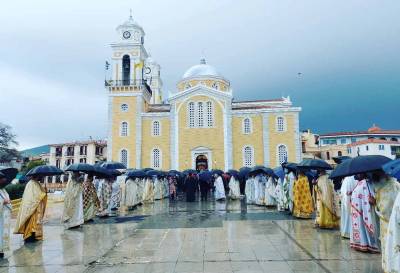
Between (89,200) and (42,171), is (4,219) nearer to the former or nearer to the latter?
(42,171)

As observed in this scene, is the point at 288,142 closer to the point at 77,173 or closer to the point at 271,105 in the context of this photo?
the point at 271,105

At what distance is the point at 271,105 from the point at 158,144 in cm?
1320

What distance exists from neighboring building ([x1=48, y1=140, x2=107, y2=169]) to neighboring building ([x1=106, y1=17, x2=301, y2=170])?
2250 centimetres

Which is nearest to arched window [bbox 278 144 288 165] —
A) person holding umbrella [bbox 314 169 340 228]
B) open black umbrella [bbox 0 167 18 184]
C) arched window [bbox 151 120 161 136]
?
arched window [bbox 151 120 161 136]

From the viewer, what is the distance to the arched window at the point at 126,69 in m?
34.5

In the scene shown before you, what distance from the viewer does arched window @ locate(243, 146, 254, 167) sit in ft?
109

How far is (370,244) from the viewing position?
19.9 feet

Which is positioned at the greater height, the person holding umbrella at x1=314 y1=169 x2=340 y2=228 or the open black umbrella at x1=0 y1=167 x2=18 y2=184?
the open black umbrella at x1=0 y1=167 x2=18 y2=184

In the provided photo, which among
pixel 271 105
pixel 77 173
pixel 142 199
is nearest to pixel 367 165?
pixel 77 173

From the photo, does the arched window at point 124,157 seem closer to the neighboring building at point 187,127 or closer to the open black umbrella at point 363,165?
the neighboring building at point 187,127

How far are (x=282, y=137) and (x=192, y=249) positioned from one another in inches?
1091

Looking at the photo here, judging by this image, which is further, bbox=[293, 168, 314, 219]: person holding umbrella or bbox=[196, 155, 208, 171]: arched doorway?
bbox=[196, 155, 208, 171]: arched doorway

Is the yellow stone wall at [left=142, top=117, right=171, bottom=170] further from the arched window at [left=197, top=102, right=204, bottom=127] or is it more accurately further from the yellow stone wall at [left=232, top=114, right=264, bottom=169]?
the yellow stone wall at [left=232, top=114, right=264, bottom=169]

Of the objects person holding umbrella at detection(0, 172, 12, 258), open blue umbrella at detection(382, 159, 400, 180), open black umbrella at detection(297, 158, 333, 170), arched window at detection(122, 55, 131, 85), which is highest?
arched window at detection(122, 55, 131, 85)
